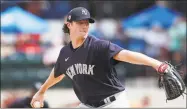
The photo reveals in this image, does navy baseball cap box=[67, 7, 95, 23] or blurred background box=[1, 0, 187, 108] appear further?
blurred background box=[1, 0, 187, 108]

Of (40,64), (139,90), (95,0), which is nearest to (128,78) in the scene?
(139,90)

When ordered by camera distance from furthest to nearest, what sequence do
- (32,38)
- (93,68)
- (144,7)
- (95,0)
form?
(144,7), (32,38), (95,0), (93,68)

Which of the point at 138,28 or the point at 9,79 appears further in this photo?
the point at 138,28

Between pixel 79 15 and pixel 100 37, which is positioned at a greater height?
pixel 79 15

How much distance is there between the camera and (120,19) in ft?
65.4

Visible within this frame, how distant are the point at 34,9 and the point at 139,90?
16.1 feet

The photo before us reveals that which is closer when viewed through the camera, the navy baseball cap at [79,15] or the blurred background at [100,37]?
the navy baseball cap at [79,15]

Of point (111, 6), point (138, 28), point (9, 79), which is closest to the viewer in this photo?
point (9, 79)

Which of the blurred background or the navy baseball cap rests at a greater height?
the navy baseball cap

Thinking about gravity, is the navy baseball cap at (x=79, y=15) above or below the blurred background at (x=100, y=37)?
above

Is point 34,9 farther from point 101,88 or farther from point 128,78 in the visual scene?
point 101,88

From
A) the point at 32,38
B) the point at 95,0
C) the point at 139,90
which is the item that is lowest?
the point at 139,90

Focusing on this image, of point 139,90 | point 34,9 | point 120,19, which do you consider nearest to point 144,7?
point 120,19

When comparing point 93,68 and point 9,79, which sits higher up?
point 93,68
